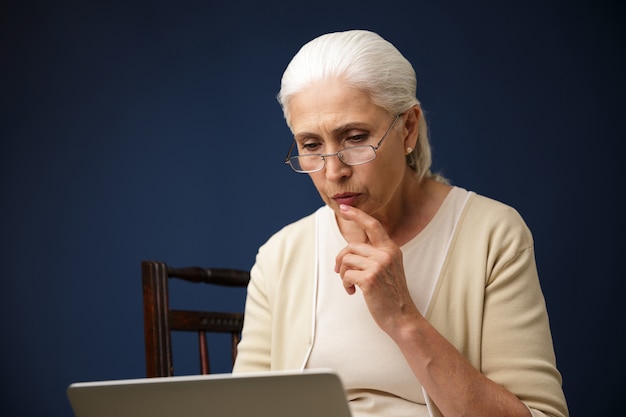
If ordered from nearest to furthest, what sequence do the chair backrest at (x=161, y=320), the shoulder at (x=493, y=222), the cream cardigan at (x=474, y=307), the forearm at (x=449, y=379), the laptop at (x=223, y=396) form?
1. the laptop at (x=223, y=396)
2. the forearm at (x=449, y=379)
3. the cream cardigan at (x=474, y=307)
4. the shoulder at (x=493, y=222)
5. the chair backrest at (x=161, y=320)

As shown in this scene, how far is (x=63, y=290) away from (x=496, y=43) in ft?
5.40

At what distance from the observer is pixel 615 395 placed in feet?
8.12

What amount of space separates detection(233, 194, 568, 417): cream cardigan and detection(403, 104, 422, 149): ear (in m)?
0.17

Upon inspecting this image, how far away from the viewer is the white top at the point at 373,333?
5.01 feet

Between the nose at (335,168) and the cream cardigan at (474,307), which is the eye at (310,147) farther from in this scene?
the cream cardigan at (474,307)

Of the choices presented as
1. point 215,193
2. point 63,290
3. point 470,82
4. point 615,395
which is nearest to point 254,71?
point 215,193

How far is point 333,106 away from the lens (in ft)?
4.91

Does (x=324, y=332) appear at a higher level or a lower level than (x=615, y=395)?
higher

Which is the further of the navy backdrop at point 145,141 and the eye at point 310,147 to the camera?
the navy backdrop at point 145,141

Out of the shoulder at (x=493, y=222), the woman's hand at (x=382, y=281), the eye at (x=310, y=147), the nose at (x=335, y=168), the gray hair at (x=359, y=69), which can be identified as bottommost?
the woman's hand at (x=382, y=281)

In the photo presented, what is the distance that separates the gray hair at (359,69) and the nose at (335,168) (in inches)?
5.0

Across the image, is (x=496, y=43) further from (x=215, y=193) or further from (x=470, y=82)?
(x=215, y=193)

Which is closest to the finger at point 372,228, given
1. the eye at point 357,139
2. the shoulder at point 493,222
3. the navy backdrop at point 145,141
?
the eye at point 357,139

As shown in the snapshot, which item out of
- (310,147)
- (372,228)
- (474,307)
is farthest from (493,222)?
(310,147)
